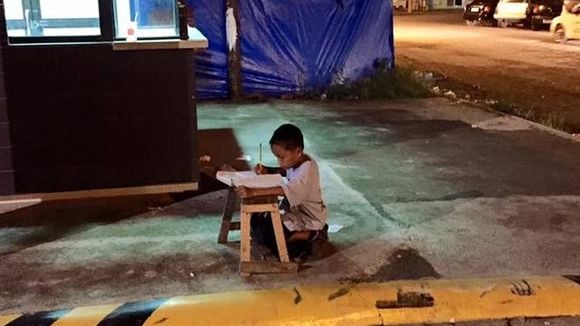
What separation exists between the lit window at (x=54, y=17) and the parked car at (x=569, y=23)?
60.2 ft

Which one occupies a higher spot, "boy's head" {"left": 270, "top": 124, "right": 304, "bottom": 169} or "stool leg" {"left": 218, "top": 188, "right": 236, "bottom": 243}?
"boy's head" {"left": 270, "top": 124, "right": 304, "bottom": 169}

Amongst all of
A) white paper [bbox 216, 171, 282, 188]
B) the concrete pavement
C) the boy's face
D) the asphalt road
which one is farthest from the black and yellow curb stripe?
the asphalt road

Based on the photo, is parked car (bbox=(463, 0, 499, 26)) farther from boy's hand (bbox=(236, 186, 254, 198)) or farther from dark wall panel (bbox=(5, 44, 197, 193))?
boy's hand (bbox=(236, 186, 254, 198))

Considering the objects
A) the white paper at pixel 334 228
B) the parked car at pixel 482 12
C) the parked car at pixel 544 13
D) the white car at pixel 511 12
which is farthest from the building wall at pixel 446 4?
the white paper at pixel 334 228

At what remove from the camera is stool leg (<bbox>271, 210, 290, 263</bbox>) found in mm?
4913

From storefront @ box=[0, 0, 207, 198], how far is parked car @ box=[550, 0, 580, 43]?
59.0 feet

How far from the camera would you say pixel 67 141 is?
6371mm

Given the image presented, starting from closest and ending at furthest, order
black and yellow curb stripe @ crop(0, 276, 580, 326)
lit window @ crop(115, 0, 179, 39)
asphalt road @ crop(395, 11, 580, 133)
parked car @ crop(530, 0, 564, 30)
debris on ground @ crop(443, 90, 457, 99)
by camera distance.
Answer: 1. black and yellow curb stripe @ crop(0, 276, 580, 326)
2. lit window @ crop(115, 0, 179, 39)
3. asphalt road @ crop(395, 11, 580, 133)
4. debris on ground @ crop(443, 90, 457, 99)
5. parked car @ crop(530, 0, 564, 30)

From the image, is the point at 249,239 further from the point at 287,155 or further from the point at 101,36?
the point at 101,36

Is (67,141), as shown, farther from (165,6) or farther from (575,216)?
(575,216)

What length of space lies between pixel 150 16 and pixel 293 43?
6.14 metres

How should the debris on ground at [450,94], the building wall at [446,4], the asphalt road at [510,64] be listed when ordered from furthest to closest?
1. the building wall at [446,4]
2. the debris on ground at [450,94]
3. the asphalt road at [510,64]

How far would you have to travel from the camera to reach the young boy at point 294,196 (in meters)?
4.90

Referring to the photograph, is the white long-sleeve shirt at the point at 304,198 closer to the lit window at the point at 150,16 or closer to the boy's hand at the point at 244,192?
the boy's hand at the point at 244,192
